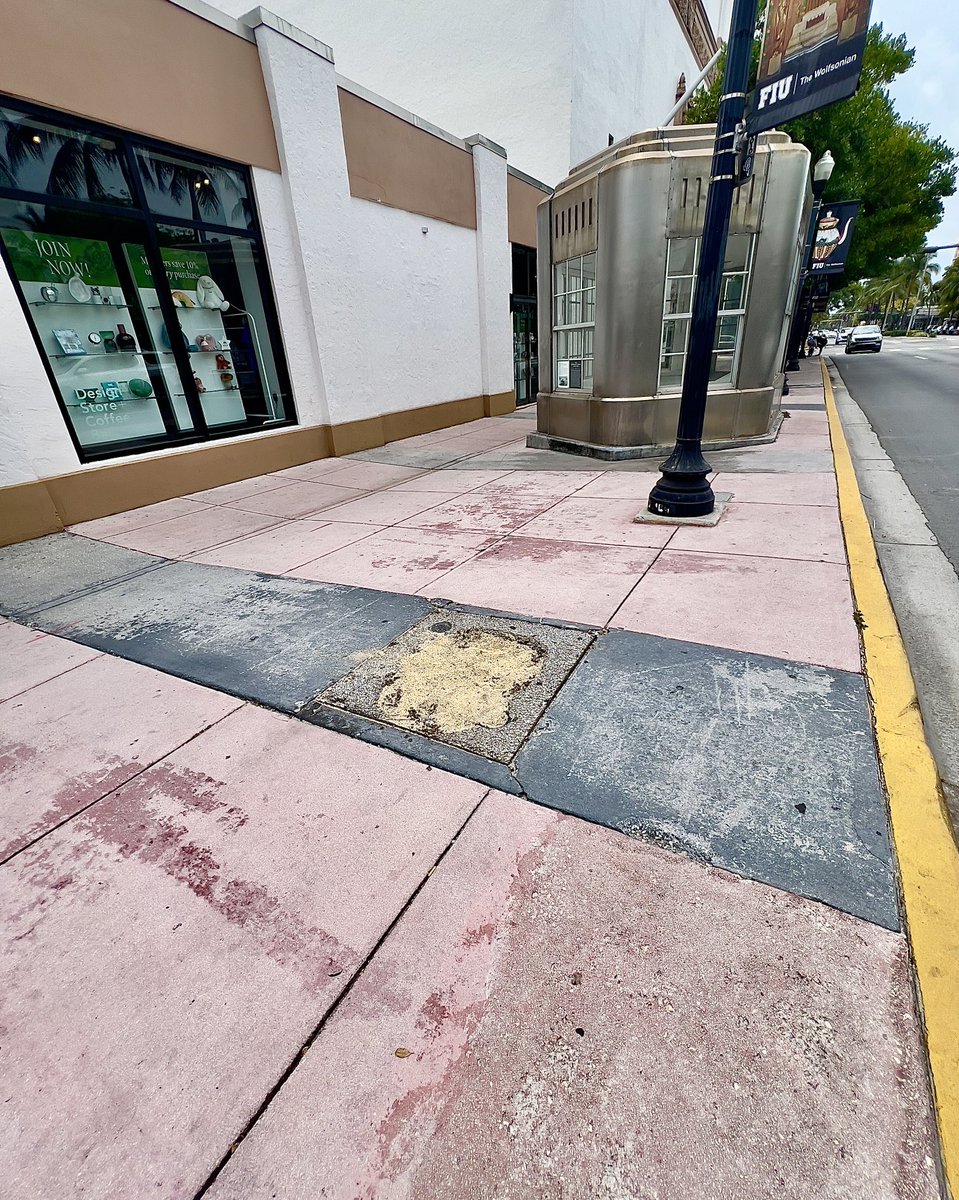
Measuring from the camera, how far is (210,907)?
74.6 inches

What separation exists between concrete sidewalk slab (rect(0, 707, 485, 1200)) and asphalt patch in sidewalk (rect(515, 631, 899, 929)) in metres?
0.53

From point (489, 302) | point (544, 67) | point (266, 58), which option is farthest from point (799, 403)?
point (266, 58)

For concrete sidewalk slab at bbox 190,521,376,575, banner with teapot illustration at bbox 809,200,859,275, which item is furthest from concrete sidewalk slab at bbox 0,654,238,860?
banner with teapot illustration at bbox 809,200,859,275

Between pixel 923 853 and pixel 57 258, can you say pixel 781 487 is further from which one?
pixel 57 258

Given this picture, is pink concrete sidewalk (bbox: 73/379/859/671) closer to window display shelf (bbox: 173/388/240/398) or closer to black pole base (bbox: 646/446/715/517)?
black pole base (bbox: 646/446/715/517)

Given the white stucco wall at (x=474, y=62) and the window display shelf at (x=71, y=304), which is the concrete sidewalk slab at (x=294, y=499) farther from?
the white stucco wall at (x=474, y=62)

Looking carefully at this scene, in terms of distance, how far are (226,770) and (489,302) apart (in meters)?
13.2

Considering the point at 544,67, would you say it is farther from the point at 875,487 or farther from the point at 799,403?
the point at 875,487

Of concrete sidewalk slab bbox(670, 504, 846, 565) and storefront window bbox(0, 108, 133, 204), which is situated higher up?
storefront window bbox(0, 108, 133, 204)

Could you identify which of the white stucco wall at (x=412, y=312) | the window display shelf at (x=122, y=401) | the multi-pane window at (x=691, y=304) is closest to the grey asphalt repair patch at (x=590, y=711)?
the window display shelf at (x=122, y=401)

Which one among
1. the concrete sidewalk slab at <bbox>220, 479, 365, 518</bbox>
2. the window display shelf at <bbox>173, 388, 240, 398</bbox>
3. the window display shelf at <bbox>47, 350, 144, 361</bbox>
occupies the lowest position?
the concrete sidewalk slab at <bbox>220, 479, 365, 518</bbox>

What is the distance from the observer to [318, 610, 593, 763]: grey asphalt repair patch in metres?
2.65

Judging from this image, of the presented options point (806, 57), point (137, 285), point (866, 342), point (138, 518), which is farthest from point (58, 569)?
point (866, 342)

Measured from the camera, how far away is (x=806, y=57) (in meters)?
3.94
